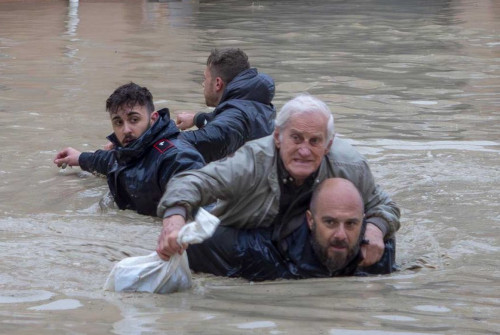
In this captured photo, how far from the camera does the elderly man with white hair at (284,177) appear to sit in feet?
16.9

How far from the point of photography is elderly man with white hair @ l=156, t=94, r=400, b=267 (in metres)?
5.14

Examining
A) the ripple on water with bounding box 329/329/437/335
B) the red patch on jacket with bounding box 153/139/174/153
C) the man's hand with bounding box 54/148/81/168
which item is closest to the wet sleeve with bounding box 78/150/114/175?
the man's hand with bounding box 54/148/81/168

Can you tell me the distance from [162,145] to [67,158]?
1.54m

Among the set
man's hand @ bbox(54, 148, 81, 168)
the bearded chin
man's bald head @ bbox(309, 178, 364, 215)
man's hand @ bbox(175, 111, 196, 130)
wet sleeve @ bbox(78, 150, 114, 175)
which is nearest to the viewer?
man's bald head @ bbox(309, 178, 364, 215)

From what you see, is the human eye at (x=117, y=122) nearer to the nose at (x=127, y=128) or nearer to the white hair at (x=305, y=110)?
the nose at (x=127, y=128)

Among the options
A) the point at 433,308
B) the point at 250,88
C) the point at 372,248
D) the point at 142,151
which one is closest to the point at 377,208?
the point at 372,248

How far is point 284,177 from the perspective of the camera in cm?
529

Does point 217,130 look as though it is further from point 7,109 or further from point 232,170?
point 7,109

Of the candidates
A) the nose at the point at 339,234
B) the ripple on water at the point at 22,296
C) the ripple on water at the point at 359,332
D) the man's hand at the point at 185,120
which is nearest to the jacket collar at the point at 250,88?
the man's hand at the point at 185,120

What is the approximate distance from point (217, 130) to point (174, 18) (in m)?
13.0

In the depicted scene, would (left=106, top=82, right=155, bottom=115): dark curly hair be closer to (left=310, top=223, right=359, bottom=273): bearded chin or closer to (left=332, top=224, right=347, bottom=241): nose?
(left=310, top=223, right=359, bottom=273): bearded chin

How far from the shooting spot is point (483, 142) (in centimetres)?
911

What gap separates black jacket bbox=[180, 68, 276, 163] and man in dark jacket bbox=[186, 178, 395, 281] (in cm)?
190

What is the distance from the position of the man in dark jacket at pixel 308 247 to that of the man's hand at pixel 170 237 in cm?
63
